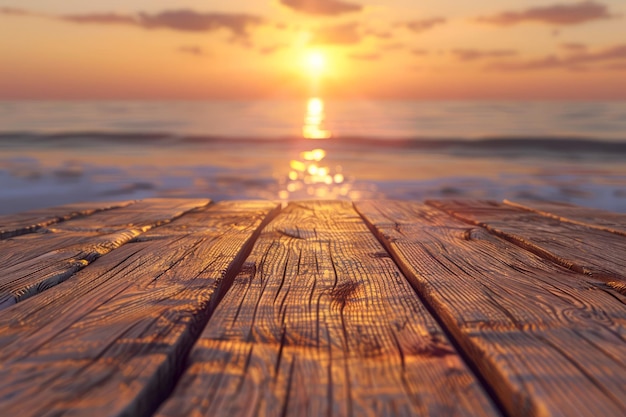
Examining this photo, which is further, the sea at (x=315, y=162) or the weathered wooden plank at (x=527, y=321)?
the sea at (x=315, y=162)

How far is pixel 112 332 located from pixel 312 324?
42 cm

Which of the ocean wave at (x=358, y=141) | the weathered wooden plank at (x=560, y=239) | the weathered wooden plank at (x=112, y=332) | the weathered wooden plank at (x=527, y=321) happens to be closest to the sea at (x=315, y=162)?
the ocean wave at (x=358, y=141)

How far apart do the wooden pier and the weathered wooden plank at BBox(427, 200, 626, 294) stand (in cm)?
1

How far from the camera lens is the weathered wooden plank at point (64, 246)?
55.2 inches

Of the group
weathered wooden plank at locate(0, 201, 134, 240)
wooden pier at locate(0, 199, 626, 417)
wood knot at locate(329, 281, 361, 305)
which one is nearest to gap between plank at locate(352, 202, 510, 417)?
wooden pier at locate(0, 199, 626, 417)

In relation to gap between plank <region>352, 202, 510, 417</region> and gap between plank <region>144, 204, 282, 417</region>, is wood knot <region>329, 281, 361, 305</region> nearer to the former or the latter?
gap between plank <region>352, 202, 510, 417</region>

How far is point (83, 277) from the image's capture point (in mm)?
1460

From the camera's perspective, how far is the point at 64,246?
185cm

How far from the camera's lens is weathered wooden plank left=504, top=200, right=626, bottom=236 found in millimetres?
2303

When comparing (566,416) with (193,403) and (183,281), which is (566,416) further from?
(183,281)

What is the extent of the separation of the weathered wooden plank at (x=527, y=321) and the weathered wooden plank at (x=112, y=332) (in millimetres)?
569

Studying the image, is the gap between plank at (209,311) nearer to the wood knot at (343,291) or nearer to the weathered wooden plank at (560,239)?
the wood knot at (343,291)

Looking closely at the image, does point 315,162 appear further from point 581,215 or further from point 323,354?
point 323,354

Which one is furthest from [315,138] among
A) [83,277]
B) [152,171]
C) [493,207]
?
[83,277]
